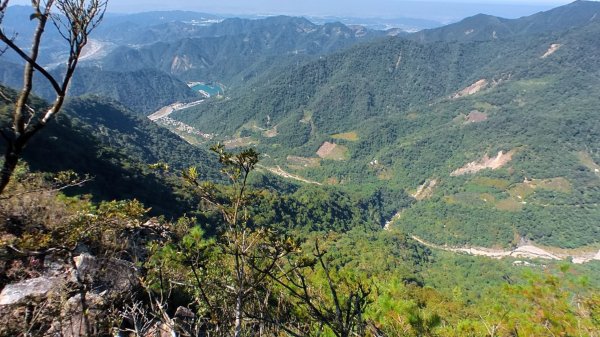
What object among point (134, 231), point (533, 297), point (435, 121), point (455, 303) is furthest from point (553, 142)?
point (134, 231)

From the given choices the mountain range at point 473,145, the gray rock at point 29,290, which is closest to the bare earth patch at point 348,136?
the mountain range at point 473,145

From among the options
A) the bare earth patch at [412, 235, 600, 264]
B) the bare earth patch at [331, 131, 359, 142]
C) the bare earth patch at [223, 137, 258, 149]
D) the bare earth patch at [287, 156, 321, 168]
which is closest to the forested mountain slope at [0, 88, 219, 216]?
the bare earth patch at [412, 235, 600, 264]

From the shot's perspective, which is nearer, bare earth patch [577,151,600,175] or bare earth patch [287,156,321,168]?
bare earth patch [577,151,600,175]

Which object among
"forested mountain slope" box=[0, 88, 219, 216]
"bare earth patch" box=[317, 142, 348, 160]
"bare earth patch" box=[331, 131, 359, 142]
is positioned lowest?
"bare earth patch" box=[317, 142, 348, 160]

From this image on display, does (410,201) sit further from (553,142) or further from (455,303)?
(455,303)

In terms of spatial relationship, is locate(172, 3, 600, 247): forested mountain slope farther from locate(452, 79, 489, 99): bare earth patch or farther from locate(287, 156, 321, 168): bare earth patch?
locate(452, 79, 489, 99): bare earth patch

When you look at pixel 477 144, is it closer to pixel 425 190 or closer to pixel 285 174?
pixel 425 190

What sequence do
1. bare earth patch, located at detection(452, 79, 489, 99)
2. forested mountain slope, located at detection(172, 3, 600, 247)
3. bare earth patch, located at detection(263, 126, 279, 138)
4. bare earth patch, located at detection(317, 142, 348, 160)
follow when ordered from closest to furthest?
forested mountain slope, located at detection(172, 3, 600, 247) < bare earth patch, located at detection(317, 142, 348, 160) < bare earth patch, located at detection(263, 126, 279, 138) < bare earth patch, located at detection(452, 79, 489, 99)

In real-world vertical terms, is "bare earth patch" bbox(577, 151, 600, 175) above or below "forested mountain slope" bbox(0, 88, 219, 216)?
below
